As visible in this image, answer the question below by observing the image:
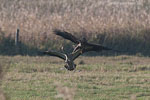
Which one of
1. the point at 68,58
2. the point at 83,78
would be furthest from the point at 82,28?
the point at 68,58

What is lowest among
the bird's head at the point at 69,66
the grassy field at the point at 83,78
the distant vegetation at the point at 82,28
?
the distant vegetation at the point at 82,28

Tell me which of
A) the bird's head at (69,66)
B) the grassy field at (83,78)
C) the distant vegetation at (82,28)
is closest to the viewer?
the bird's head at (69,66)

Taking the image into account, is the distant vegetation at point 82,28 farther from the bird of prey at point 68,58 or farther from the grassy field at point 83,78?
the bird of prey at point 68,58

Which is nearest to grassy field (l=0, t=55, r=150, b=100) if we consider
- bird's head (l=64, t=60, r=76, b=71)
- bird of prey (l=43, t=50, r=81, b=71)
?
bird of prey (l=43, t=50, r=81, b=71)

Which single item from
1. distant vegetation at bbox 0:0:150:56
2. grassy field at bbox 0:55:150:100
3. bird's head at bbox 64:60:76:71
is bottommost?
distant vegetation at bbox 0:0:150:56

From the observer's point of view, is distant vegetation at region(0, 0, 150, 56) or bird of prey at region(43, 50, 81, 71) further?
distant vegetation at region(0, 0, 150, 56)

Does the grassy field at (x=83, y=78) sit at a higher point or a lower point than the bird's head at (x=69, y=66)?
lower

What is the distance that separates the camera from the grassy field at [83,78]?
9.38 metres

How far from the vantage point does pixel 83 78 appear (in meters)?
11.4

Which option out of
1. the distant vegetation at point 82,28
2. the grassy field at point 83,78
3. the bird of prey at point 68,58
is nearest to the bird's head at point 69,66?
the bird of prey at point 68,58

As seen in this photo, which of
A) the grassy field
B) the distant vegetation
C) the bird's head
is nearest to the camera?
the bird's head

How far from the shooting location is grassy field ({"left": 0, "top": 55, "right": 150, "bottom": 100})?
938 cm

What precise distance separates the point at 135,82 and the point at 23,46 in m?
6.30

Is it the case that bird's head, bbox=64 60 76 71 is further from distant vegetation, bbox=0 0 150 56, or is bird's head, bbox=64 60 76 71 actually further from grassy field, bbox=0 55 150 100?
→ distant vegetation, bbox=0 0 150 56
